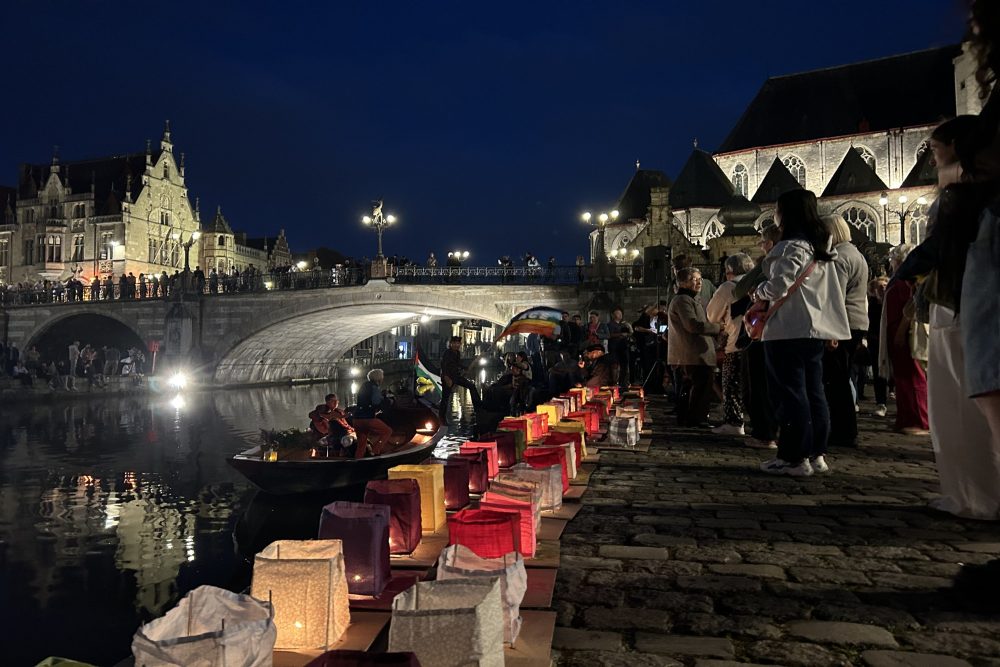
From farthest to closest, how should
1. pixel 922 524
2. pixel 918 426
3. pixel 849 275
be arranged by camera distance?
1. pixel 918 426
2. pixel 849 275
3. pixel 922 524

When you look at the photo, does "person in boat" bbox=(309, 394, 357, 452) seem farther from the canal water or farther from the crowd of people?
the crowd of people

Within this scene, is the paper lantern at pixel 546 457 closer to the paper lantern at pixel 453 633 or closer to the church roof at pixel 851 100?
the paper lantern at pixel 453 633

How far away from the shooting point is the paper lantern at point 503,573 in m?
2.13

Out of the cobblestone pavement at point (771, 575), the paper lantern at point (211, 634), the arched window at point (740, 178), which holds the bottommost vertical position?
the cobblestone pavement at point (771, 575)

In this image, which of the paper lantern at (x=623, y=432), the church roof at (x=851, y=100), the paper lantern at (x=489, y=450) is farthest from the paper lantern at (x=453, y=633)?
the church roof at (x=851, y=100)

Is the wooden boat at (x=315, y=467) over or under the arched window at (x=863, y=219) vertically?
under

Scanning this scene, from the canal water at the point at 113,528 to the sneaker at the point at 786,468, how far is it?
526cm

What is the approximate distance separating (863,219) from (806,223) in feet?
135

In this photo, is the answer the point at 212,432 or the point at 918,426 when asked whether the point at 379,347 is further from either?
the point at 918,426

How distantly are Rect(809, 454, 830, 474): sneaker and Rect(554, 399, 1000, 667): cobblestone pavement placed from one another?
0.23 m

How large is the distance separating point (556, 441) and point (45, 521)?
855 centimetres

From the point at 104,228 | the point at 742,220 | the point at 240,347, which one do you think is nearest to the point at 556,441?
the point at 742,220

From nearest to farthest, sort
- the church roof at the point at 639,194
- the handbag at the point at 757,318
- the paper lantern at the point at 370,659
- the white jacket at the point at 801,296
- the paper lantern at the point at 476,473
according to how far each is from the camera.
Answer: the paper lantern at the point at 370,659 → the paper lantern at the point at 476,473 → the white jacket at the point at 801,296 → the handbag at the point at 757,318 → the church roof at the point at 639,194

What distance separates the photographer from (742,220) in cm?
3509
